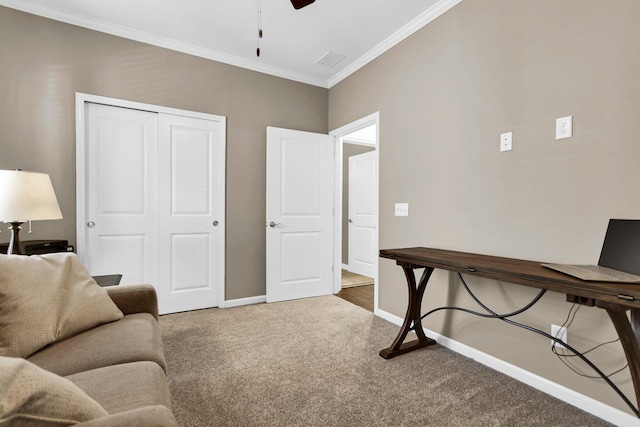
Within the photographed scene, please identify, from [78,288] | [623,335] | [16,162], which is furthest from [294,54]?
[623,335]

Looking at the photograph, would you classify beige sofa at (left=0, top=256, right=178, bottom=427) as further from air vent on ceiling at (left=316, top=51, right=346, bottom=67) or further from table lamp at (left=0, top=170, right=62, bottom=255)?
air vent on ceiling at (left=316, top=51, right=346, bottom=67)

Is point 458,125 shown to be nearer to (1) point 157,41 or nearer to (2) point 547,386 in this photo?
(2) point 547,386

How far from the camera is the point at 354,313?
3184 millimetres

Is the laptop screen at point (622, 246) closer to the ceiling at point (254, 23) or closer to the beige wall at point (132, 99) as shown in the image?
the ceiling at point (254, 23)

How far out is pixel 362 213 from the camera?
211 inches

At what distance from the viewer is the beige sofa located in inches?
20.7

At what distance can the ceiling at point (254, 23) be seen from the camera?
2.53 metres

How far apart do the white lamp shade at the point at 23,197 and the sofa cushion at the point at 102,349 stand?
847 mm

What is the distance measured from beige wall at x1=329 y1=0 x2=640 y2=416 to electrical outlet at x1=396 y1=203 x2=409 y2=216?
6 cm

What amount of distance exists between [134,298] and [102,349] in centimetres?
51

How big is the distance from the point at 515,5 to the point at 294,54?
202 centimetres

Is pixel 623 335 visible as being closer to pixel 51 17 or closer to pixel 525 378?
pixel 525 378

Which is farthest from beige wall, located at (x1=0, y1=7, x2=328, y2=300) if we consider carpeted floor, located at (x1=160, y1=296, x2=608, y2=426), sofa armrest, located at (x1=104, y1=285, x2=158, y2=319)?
sofa armrest, located at (x1=104, y1=285, x2=158, y2=319)

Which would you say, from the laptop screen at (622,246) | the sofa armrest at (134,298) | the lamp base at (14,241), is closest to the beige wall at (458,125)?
the laptop screen at (622,246)
